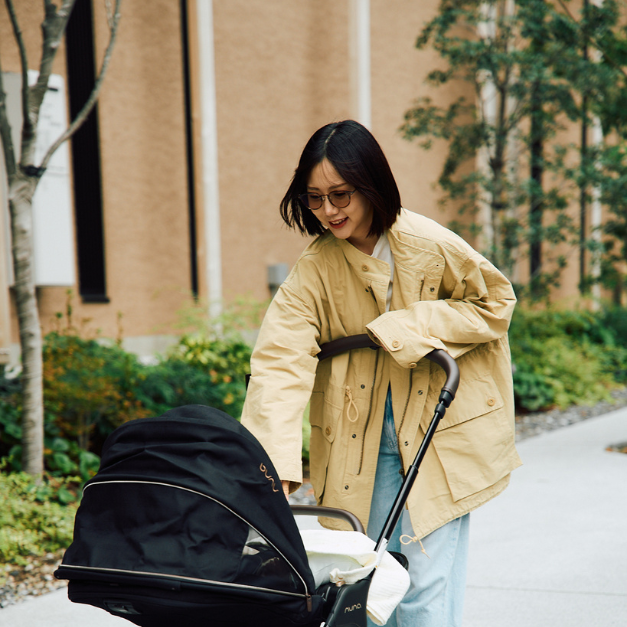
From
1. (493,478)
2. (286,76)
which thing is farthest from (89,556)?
(286,76)

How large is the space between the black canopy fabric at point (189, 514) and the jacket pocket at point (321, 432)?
23.9 inches

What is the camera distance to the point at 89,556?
159cm

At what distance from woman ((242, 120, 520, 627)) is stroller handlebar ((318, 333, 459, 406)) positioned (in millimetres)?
37

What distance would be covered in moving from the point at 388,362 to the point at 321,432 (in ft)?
1.01

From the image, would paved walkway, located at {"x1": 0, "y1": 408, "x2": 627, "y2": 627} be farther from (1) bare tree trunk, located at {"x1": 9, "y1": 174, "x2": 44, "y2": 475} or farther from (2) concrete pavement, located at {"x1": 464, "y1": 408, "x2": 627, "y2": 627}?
(1) bare tree trunk, located at {"x1": 9, "y1": 174, "x2": 44, "y2": 475}

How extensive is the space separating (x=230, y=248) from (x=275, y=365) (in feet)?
25.1

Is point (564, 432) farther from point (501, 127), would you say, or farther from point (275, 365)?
point (275, 365)

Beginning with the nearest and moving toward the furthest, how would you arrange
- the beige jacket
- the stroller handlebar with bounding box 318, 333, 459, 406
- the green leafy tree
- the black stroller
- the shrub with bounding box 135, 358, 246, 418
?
the black stroller → the stroller handlebar with bounding box 318, 333, 459, 406 → the beige jacket → the shrub with bounding box 135, 358, 246, 418 → the green leafy tree

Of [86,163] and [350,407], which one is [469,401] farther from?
[86,163]

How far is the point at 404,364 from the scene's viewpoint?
7.03ft

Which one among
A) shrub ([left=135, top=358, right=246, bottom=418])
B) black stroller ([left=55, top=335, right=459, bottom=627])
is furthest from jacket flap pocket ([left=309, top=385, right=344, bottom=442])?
shrub ([left=135, top=358, right=246, bottom=418])

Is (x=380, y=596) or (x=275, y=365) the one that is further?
(x=275, y=365)

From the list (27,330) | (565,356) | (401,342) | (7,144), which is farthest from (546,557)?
(565,356)

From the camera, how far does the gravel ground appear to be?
12.3 ft
